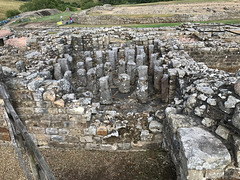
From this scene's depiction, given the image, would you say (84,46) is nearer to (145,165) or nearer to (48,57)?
(48,57)

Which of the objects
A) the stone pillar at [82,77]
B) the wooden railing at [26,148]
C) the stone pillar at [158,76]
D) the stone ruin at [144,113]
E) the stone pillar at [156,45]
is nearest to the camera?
the wooden railing at [26,148]

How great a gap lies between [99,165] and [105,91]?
2647 mm

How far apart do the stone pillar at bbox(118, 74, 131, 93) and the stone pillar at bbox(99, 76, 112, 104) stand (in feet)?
2.70

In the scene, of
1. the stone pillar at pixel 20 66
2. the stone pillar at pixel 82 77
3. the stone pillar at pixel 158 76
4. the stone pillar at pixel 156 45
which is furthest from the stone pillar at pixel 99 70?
the stone pillar at pixel 156 45

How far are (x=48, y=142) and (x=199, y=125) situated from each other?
3783mm

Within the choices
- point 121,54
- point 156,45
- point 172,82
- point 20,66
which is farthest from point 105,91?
point 156,45

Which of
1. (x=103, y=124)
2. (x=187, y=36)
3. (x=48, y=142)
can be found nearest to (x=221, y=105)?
(x=103, y=124)

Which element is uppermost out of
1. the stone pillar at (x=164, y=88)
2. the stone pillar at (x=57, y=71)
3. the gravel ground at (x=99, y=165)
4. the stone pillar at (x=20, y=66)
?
the stone pillar at (x=20, y=66)

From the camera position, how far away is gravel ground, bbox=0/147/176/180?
4262 mm

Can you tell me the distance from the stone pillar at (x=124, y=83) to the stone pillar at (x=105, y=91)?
2.70ft

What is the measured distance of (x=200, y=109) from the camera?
3.82 metres

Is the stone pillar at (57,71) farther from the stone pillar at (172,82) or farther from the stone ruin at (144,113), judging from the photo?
the stone pillar at (172,82)

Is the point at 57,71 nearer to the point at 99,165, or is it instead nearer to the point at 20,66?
the point at 20,66

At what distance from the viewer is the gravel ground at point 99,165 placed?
4.26 meters
